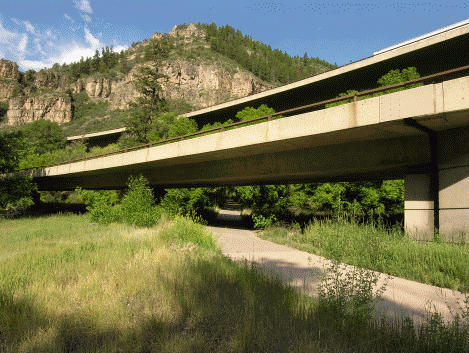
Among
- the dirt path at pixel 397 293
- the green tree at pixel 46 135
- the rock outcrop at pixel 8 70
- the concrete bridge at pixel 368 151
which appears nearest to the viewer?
the dirt path at pixel 397 293

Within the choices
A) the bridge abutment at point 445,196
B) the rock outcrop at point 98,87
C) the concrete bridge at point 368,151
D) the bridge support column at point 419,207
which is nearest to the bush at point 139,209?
the concrete bridge at point 368,151

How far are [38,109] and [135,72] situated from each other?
4369cm

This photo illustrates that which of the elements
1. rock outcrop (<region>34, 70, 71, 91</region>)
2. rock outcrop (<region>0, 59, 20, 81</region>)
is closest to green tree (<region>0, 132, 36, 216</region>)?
A: rock outcrop (<region>34, 70, 71, 91</region>)

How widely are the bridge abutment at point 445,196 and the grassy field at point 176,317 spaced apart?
6.50m

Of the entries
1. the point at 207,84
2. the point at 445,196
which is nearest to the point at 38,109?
the point at 207,84

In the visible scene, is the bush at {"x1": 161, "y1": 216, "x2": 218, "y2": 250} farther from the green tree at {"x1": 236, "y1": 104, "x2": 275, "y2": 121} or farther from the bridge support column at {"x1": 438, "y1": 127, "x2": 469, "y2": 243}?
the green tree at {"x1": 236, "y1": 104, "x2": 275, "y2": 121}

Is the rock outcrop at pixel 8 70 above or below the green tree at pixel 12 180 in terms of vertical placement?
above

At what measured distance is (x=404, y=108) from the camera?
8.68m

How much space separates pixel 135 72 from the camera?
137m

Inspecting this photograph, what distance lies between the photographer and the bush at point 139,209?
1473 cm

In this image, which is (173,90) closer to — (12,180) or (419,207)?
(12,180)

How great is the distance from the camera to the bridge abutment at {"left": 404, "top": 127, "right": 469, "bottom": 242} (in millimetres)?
8664

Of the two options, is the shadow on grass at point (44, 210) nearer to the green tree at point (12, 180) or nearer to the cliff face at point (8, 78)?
the green tree at point (12, 180)

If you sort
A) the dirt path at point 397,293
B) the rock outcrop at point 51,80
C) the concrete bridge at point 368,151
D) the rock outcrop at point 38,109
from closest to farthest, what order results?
the dirt path at point 397,293 → the concrete bridge at point 368,151 → the rock outcrop at point 38,109 → the rock outcrop at point 51,80
